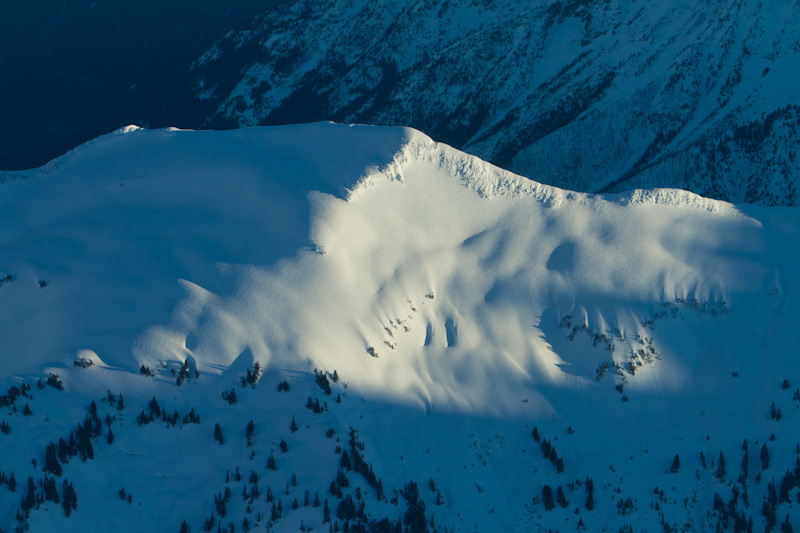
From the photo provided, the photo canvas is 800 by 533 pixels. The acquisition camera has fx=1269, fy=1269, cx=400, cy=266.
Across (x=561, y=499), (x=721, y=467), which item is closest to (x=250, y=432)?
(x=561, y=499)

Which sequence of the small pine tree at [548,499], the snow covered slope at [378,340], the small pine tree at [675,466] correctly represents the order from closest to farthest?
the snow covered slope at [378,340] → the small pine tree at [548,499] → the small pine tree at [675,466]

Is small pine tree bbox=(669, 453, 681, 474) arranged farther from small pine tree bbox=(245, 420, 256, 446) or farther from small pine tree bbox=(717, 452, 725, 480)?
small pine tree bbox=(245, 420, 256, 446)

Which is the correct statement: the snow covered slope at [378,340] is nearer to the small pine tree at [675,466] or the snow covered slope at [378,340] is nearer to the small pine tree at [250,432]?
the small pine tree at [675,466]

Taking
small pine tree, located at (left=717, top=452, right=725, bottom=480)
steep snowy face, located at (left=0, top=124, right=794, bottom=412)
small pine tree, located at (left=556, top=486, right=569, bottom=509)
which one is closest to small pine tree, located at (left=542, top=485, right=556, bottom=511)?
small pine tree, located at (left=556, top=486, right=569, bottom=509)

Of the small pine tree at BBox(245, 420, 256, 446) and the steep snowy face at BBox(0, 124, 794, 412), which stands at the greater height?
the steep snowy face at BBox(0, 124, 794, 412)

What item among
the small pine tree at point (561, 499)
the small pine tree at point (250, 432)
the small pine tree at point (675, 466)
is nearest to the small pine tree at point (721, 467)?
the small pine tree at point (675, 466)

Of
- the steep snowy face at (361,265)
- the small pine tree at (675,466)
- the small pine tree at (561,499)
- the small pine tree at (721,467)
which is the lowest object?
the small pine tree at (561,499)

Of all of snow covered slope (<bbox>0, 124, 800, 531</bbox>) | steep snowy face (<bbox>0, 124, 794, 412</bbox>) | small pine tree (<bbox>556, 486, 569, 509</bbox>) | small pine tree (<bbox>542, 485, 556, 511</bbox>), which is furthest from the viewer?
steep snowy face (<bbox>0, 124, 794, 412</bbox>)

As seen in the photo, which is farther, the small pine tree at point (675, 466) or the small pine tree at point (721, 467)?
the small pine tree at point (675, 466)

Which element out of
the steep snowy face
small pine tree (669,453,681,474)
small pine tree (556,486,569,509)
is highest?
the steep snowy face
